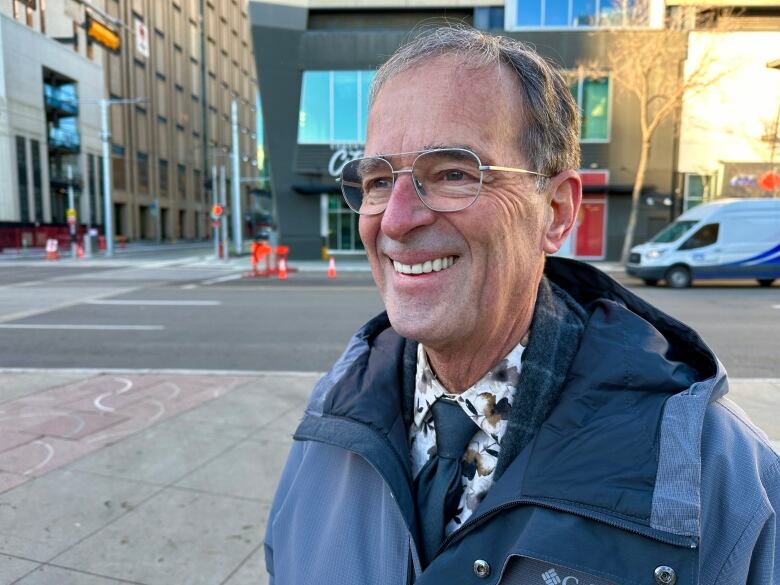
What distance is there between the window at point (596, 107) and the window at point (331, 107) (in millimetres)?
9105

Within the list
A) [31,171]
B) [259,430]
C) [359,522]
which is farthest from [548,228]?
[31,171]

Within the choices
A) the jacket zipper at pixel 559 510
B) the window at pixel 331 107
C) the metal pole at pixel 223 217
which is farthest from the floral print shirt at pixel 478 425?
the metal pole at pixel 223 217

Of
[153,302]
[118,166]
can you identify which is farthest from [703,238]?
[118,166]

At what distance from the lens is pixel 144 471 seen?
402cm

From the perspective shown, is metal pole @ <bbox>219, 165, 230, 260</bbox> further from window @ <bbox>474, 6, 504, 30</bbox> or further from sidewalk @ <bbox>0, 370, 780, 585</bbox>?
sidewalk @ <bbox>0, 370, 780, 585</bbox>

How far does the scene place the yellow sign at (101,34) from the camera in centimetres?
1652

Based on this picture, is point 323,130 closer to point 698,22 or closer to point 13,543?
point 698,22

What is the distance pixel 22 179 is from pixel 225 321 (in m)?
34.1

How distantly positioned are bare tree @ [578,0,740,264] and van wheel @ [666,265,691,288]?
738cm

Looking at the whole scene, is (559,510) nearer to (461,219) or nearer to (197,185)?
(461,219)

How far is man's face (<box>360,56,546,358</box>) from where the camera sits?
1.23m

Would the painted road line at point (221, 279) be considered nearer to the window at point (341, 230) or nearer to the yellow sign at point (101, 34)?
the window at point (341, 230)

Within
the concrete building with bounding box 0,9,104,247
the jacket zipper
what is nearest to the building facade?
the concrete building with bounding box 0,9,104,247

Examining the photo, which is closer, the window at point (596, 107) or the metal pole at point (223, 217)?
the window at point (596, 107)
